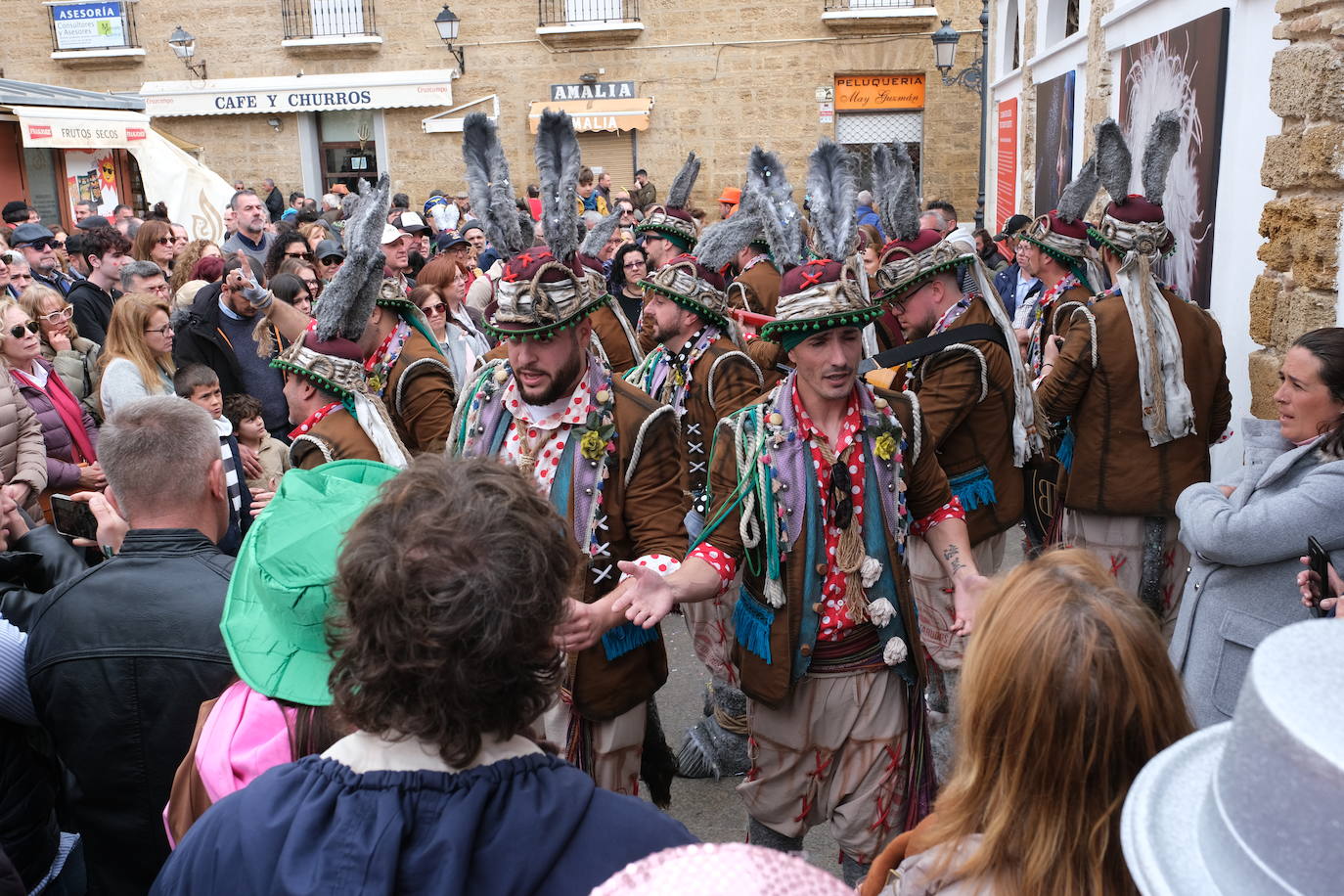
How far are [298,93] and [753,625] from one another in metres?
23.2

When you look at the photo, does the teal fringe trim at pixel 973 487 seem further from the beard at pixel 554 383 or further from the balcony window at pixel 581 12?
the balcony window at pixel 581 12

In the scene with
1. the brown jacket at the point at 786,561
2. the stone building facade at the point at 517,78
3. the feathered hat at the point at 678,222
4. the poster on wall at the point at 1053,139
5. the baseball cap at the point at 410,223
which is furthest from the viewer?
the stone building facade at the point at 517,78

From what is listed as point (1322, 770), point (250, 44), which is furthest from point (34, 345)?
point (250, 44)

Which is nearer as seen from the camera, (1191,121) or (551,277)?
(551,277)

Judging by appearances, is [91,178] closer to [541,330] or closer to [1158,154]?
[1158,154]

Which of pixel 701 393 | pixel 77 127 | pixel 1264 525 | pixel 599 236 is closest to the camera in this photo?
pixel 1264 525

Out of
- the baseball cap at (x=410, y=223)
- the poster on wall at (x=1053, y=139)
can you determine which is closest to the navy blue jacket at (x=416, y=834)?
the poster on wall at (x=1053, y=139)

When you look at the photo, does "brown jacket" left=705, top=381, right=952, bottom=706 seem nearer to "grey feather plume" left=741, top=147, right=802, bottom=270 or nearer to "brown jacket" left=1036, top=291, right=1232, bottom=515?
"grey feather plume" left=741, top=147, right=802, bottom=270

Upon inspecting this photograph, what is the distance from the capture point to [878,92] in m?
22.6

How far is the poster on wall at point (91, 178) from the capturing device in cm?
1686

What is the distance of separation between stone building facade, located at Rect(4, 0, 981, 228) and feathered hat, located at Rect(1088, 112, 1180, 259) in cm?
1697

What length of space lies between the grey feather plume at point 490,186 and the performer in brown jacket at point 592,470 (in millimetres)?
505

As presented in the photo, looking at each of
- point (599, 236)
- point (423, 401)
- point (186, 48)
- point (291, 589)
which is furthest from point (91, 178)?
point (291, 589)

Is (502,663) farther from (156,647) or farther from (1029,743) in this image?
(156,647)
